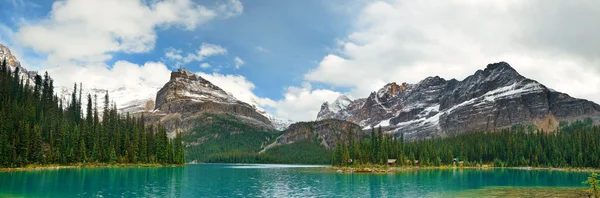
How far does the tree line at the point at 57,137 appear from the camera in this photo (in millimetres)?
130750

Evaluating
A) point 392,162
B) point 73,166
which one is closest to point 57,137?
point 73,166

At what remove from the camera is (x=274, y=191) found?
268 ft

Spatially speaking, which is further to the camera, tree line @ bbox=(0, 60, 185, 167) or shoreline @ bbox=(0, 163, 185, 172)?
tree line @ bbox=(0, 60, 185, 167)

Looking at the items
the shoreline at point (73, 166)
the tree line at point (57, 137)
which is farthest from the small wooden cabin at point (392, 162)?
the shoreline at point (73, 166)

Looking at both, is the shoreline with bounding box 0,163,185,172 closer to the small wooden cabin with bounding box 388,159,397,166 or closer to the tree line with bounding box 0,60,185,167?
the tree line with bounding box 0,60,185,167

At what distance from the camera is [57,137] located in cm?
14862

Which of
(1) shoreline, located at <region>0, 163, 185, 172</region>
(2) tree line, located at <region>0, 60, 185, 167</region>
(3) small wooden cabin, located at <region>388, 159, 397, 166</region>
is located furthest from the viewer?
(3) small wooden cabin, located at <region>388, 159, 397, 166</region>

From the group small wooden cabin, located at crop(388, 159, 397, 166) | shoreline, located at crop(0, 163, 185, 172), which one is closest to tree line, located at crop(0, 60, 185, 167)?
shoreline, located at crop(0, 163, 185, 172)

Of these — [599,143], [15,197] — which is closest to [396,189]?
[15,197]

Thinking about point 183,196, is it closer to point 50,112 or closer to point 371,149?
point 50,112

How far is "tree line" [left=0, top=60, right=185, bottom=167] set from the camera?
131 meters

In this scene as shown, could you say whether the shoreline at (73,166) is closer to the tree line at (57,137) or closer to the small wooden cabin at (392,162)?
the tree line at (57,137)

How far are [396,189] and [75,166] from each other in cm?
10668

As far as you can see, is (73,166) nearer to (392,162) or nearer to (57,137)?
(57,137)
